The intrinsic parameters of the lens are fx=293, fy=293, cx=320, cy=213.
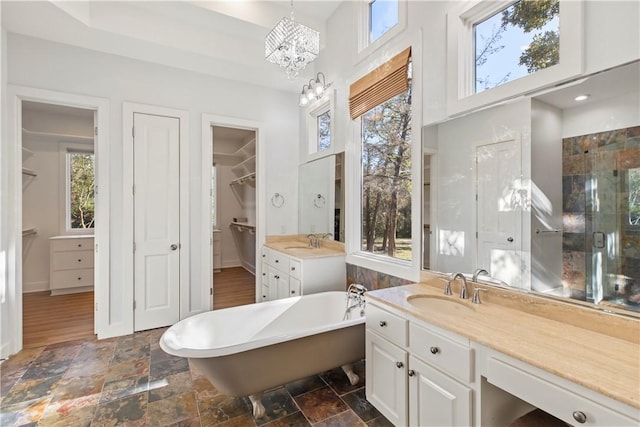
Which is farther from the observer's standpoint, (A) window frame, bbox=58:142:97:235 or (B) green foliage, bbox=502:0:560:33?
(A) window frame, bbox=58:142:97:235

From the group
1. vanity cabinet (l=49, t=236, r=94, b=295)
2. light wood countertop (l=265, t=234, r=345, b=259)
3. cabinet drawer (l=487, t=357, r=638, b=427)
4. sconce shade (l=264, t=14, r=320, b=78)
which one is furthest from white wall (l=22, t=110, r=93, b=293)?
cabinet drawer (l=487, t=357, r=638, b=427)

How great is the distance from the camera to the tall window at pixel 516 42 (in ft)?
5.03

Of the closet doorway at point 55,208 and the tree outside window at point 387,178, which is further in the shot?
the closet doorway at point 55,208

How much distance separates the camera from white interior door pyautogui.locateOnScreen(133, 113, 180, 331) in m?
3.24

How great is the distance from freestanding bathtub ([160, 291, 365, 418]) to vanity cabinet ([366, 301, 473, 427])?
0.89 ft

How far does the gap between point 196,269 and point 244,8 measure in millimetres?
2888

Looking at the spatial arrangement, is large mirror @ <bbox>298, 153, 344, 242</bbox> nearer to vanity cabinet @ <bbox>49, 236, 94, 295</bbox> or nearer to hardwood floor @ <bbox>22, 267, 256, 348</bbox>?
hardwood floor @ <bbox>22, 267, 256, 348</bbox>

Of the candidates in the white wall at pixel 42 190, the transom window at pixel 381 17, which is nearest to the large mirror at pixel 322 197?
the transom window at pixel 381 17

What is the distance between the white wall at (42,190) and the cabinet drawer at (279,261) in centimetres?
382

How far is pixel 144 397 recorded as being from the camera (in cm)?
208

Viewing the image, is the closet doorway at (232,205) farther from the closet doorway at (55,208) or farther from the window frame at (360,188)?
the window frame at (360,188)

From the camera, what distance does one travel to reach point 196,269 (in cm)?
356

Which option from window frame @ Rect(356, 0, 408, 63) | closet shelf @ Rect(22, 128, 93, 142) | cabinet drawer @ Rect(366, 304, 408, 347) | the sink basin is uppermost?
window frame @ Rect(356, 0, 408, 63)

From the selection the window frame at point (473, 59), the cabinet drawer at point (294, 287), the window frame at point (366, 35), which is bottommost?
the cabinet drawer at point (294, 287)
